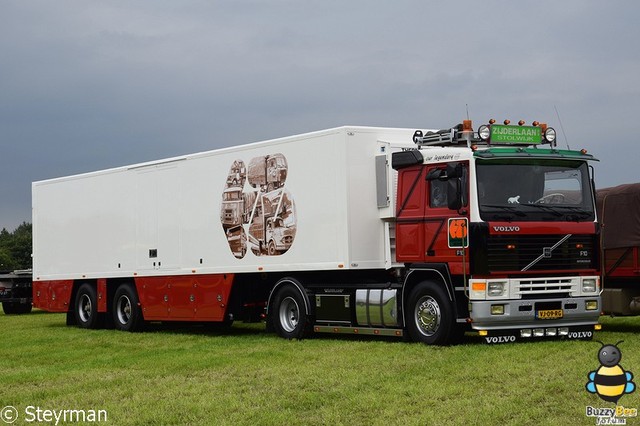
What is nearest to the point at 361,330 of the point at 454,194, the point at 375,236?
the point at 375,236

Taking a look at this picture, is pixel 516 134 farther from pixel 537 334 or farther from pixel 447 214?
pixel 537 334

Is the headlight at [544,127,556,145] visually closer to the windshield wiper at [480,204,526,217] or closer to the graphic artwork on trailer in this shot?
the windshield wiper at [480,204,526,217]

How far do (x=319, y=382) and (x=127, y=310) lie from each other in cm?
1188

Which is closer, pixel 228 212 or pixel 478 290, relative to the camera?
pixel 478 290

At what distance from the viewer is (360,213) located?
17750mm

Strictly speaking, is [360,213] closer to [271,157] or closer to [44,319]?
[271,157]

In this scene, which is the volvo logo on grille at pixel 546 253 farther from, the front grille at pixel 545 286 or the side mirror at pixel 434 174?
the side mirror at pixel 434 174

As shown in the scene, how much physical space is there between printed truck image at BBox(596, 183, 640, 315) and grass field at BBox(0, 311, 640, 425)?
618mm

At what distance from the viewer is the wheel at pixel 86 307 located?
80.7 feet

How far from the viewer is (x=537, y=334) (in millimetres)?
15945

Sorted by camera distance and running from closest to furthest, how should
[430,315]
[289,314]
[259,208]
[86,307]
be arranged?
[430,315]
[289,314]
[259,208]
[86,307]

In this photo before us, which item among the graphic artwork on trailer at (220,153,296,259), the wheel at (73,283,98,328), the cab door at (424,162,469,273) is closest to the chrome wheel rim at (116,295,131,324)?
the wheel at (73,283,98,328)

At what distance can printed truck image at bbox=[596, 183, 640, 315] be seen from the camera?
60.6 feet

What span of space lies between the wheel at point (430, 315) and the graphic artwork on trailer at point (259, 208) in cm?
302
